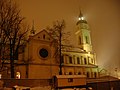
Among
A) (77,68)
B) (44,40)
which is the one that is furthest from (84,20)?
(44,40)

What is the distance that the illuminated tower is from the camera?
51.7 meters

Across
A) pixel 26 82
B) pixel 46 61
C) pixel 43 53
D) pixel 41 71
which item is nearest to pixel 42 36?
pixel 43 53

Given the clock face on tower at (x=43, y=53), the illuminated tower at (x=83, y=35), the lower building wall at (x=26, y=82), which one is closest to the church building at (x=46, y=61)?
the clock face on tower at (x=43, y=53)

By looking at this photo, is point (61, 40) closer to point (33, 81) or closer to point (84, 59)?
point (33, 81)

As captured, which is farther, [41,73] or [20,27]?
[41,73]

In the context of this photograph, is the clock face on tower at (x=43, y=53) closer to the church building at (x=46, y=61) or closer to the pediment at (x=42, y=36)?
the church building at (x=46, y=61)

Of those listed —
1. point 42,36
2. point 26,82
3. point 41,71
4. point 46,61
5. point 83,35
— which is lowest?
point 26,82

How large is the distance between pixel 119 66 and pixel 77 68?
23.0 meters

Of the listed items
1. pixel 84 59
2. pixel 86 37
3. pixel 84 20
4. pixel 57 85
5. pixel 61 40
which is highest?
pixel 84 20

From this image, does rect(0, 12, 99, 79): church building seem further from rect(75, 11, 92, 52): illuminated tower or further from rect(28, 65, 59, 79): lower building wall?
rect(75, 11, 92, 52): illuminated tower

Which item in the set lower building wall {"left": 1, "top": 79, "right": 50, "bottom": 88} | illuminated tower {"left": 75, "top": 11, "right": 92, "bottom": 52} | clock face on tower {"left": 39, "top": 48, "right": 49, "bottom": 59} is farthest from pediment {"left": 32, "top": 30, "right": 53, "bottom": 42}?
illuminated tower {"left": 75, "top": 11, "right": 92, "bottom": 52}

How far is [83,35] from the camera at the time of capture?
173 ft

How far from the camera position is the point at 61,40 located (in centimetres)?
3148

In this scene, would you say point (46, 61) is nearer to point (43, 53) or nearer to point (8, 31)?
point (43, 53)
